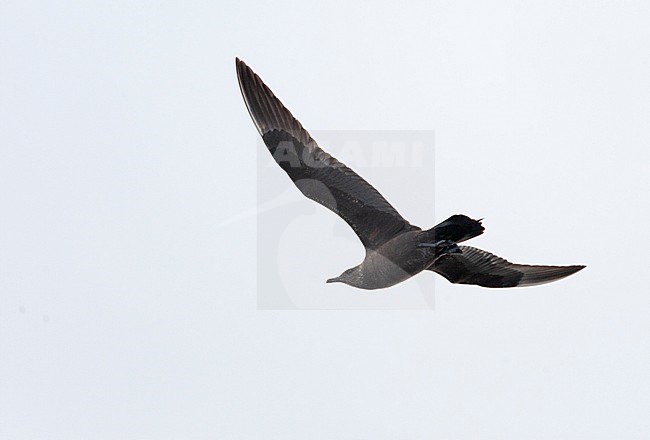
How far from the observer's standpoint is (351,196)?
15.5m

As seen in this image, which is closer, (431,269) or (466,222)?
(466,222)

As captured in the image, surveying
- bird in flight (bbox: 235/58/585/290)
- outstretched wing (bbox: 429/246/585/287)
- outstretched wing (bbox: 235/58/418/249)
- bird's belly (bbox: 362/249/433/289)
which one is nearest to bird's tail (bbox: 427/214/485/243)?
bird in flight (bbox: 235/58/585/290)

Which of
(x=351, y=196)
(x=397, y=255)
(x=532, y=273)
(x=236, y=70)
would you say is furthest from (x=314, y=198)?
(x=532, y=273)

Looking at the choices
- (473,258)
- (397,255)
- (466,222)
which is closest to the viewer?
(466,222)

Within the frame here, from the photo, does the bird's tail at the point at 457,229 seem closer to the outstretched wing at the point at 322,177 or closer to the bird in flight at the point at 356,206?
the bird in flight at the point at 356,206

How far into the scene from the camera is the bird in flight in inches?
606

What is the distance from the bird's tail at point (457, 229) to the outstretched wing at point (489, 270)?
1.52m

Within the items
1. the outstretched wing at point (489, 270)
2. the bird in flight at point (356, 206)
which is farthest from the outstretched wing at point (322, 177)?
the outstretched wing at point (489, 270)

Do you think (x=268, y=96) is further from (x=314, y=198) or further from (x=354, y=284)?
(x=354, y=284)

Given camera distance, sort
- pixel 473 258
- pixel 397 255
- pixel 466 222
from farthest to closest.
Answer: pixel 473 258 → pixel 397 255 → pixel 466 222

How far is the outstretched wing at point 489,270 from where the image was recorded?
16334 millimetres

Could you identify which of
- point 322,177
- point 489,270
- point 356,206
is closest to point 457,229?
point 356,206

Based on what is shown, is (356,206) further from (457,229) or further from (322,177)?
(457,229)

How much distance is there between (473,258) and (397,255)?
5.88 feet
